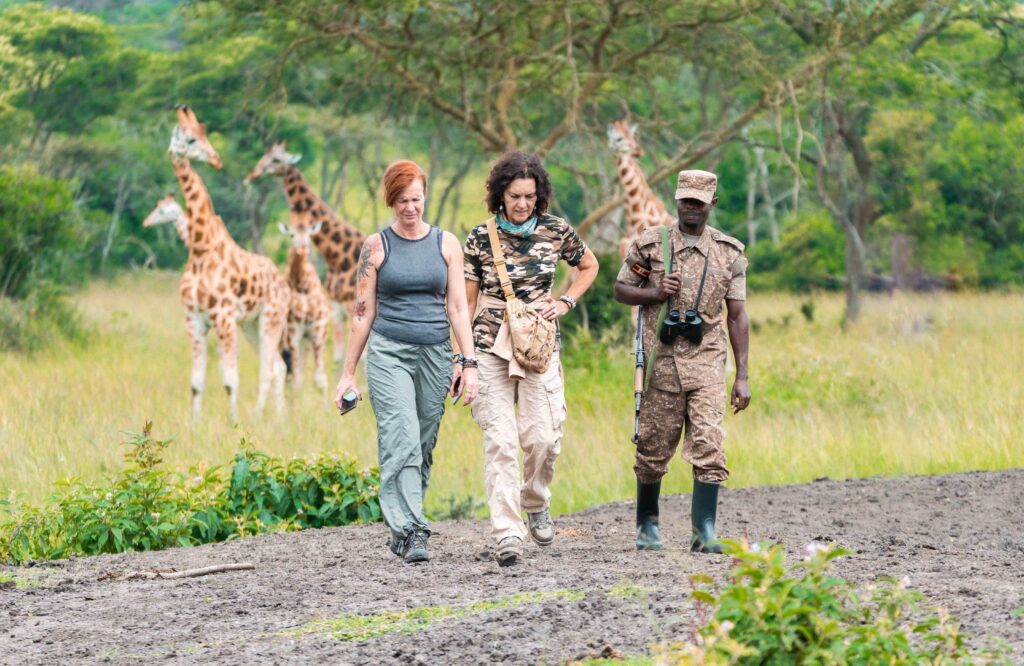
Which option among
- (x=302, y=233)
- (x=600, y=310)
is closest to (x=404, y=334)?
(x=302, y=233)

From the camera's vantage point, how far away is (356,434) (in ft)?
36.0

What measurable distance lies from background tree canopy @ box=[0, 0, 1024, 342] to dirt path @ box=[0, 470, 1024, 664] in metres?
6.36

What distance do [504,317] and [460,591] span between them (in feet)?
4.39

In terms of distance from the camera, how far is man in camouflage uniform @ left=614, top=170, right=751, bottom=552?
677cm

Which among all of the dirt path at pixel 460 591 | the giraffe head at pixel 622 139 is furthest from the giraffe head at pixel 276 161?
the dirt path at pixel 460 591

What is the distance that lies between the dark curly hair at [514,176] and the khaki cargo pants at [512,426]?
2.19 ft

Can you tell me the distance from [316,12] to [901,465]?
8.10 metres

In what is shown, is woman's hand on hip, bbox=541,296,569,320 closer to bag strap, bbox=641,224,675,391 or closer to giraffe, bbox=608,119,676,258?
bag strap, bbox=641,224,675,391

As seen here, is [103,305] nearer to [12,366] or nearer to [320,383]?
[12,366]

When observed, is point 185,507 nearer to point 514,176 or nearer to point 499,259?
point 499,259

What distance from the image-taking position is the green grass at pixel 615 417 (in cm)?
990

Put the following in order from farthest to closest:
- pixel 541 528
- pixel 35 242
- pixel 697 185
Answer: pixel 35 242 < pixel 541 528 < pixel 697 185

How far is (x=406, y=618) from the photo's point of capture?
5465 millimetres

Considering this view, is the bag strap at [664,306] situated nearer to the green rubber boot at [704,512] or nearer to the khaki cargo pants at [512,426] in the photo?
the khaki cargo pants at [512,426]
